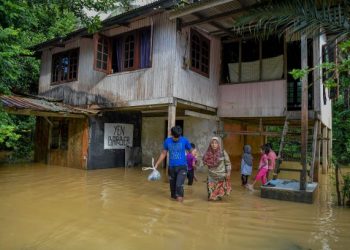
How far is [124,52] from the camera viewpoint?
11.9m

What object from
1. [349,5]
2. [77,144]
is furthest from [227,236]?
[77,144]

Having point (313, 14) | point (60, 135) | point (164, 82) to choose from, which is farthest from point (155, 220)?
point (60, 135)

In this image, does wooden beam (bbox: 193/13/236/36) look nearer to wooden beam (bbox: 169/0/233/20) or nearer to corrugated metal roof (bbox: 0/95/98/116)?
wooden beam (bbox: 169/0/233/20)

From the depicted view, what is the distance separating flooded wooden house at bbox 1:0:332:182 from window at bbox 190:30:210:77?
0.04m

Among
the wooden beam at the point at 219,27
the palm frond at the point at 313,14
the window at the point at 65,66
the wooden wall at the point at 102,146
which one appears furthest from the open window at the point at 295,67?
the window at the point at 65,66

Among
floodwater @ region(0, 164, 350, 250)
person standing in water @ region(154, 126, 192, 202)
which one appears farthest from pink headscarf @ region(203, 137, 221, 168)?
floodwater @ region(0, 164, 350, 250)

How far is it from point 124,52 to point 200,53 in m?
2.86

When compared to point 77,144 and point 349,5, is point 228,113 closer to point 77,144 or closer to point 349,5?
point 77,144

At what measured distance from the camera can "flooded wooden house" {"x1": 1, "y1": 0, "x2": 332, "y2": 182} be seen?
34.0 feet

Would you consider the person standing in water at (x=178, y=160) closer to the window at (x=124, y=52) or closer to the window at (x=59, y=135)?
the window at (x=124, y=52)

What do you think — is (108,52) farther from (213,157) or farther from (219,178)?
(219,178)

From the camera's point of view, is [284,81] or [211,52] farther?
[211,52]

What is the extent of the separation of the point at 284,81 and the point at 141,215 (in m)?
7.69

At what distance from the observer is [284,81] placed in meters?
11.2
